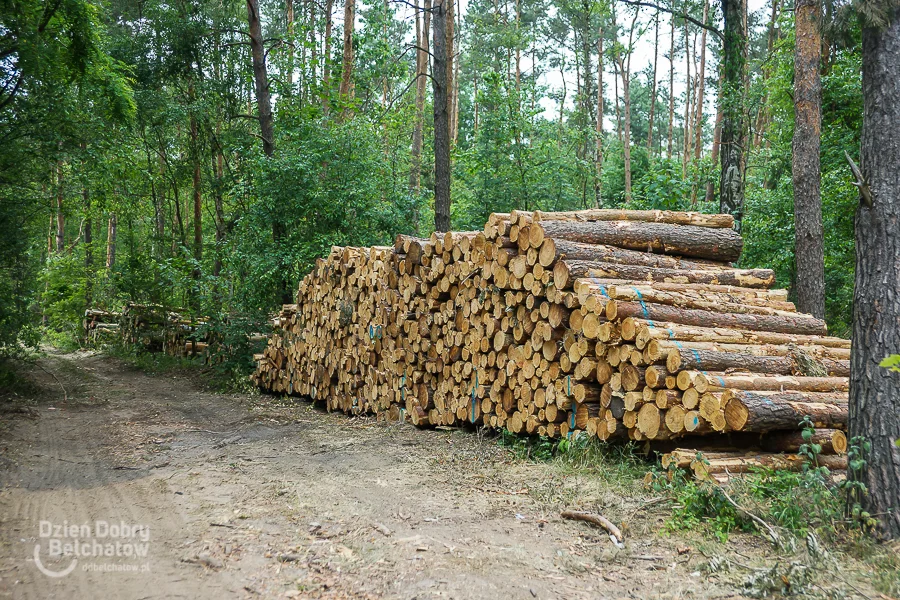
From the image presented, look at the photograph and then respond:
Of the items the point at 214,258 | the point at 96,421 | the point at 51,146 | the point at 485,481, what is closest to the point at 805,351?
the point at 485,481

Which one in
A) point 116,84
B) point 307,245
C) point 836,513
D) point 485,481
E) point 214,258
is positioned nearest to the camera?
point 836,513

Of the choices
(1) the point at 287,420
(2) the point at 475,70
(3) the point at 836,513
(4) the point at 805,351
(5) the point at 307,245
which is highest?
(2) the point at 475,70

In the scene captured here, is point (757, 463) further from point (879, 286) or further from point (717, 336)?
point (879, 286)

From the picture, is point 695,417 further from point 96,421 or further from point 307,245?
point 307,245

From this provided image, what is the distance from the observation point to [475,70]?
36.6m

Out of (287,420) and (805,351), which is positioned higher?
(805,351)

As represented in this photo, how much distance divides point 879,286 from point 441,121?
9826 mm

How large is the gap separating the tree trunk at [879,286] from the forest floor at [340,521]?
74cm

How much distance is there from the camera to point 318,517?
4.86 meters

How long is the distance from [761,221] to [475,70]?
83.6 feet

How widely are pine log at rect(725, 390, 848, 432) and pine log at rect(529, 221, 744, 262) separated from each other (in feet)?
8.59

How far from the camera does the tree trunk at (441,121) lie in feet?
42.0

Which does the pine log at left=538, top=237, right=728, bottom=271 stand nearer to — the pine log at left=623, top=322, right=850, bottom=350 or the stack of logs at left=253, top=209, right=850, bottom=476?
the stack of logs at left=253, top=209, right=850, bottom=476

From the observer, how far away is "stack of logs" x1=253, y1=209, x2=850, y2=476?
5.62m
